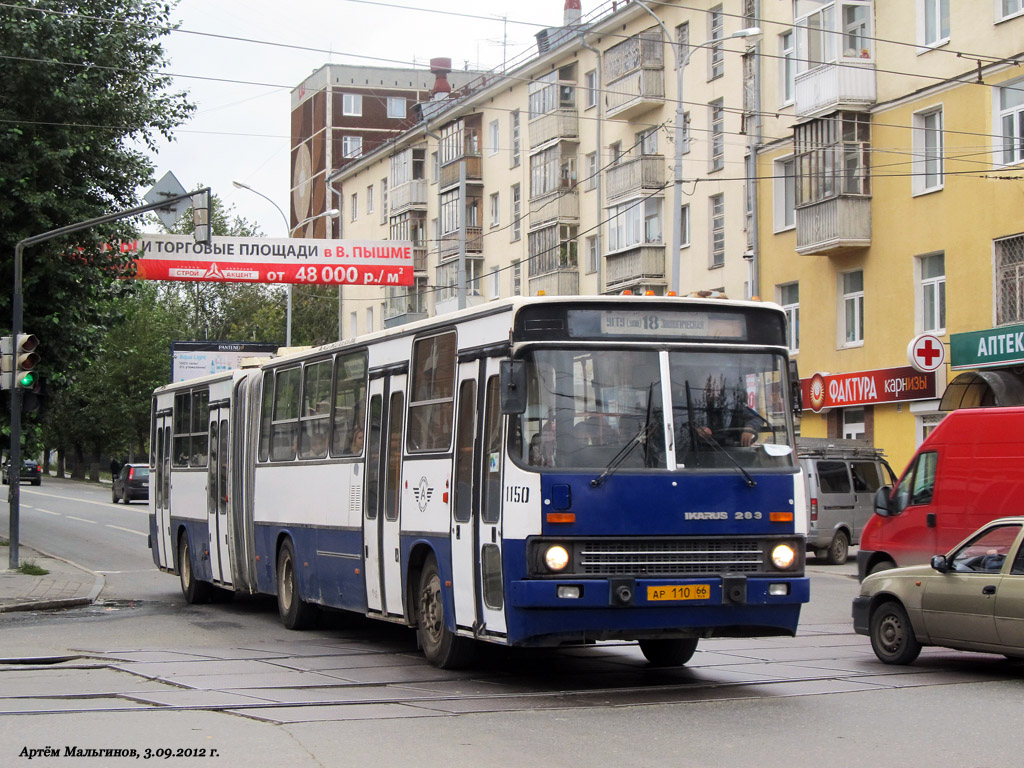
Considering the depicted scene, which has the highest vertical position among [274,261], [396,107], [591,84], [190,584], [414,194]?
[396,107]

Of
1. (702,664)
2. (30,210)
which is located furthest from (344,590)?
(30,210)

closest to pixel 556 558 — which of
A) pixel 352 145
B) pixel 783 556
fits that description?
pixel 783 556

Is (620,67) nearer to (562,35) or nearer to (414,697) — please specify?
(562,35)

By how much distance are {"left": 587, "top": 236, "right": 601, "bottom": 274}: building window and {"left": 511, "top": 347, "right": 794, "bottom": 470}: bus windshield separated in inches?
A: 1445

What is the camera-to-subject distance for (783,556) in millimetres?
10922

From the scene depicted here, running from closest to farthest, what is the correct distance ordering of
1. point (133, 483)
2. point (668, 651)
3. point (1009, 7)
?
point (668, 651) < point (1009, 7) < point (133, 483)

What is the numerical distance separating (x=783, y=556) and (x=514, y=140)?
45.4m

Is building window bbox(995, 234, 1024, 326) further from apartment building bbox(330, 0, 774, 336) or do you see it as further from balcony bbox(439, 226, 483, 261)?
balcony bbox(439, 226, 483, 261)

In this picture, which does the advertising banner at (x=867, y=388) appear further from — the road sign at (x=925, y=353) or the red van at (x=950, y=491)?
the red van at (x=950, y=491)

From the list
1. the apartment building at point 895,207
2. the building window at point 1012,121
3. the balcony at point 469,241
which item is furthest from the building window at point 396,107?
the building window at point 1012,121

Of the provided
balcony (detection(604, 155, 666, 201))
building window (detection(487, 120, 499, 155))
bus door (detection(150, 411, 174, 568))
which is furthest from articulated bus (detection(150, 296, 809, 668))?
building window (detection(487, 120, 499, 155))

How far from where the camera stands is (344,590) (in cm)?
1438

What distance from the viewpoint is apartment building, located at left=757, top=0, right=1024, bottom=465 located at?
29.8 m

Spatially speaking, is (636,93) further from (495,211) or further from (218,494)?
(218,494)
